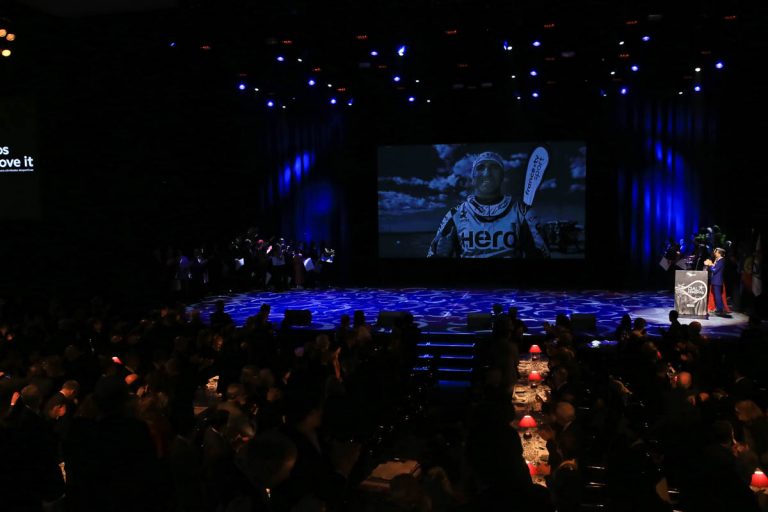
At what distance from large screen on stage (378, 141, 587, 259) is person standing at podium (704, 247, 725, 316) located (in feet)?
15.7

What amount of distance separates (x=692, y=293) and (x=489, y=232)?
6.37 meters

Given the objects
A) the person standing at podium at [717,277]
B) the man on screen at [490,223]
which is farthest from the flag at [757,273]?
the man on screen at [490,223]

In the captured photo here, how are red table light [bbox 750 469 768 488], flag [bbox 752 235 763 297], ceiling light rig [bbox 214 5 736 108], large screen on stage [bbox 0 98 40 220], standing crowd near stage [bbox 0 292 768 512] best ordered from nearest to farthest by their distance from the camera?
standing crowd near stage [bbox 0 292 768 512]
red table light [bbox 750 469 768 488]
ceiling light rig [bbox 214 5 736 108]
large screen on stage [bbox 0 98 40 220]
flag [bbox 752 235 763 297]

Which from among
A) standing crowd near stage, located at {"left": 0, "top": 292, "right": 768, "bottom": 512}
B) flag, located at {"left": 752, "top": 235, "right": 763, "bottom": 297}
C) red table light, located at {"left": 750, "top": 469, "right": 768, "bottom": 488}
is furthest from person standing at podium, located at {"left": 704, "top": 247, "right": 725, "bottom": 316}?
red table light, located at {"left": 750, "top": 469, "right": 768, "bottom": 488}

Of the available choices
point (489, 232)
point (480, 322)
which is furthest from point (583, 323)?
point (489, 232)

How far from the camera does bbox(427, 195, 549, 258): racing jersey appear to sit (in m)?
18.1

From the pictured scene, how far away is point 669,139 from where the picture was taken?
1758 cm

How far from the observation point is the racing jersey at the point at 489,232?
59.3ft

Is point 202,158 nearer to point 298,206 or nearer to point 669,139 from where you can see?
point 298,206

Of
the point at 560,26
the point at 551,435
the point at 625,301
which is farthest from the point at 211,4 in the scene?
the point at 625,301

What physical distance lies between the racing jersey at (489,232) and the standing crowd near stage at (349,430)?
10032 mm

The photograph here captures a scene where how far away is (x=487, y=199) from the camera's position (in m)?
18.2

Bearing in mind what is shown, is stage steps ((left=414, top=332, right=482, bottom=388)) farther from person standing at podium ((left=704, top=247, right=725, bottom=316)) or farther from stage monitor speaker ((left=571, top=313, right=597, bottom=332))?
person standing at podium ((left=704, top=247, right=725, bottom=316))

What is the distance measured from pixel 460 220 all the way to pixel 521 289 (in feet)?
8.24
